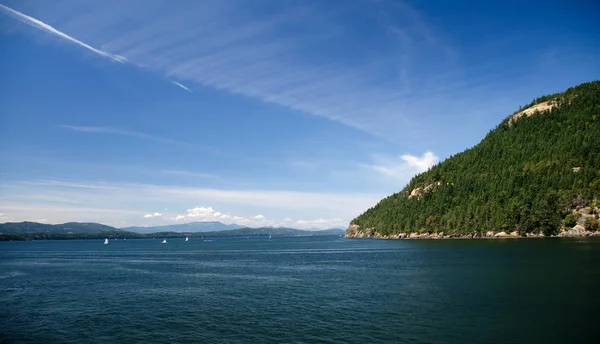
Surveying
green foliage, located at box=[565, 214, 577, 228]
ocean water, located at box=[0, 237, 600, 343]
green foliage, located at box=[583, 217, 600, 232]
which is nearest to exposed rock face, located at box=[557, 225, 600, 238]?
green foliage, located at box=[565, 214, 577, 228]

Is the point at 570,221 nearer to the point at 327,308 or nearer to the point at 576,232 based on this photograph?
the point at 576,232

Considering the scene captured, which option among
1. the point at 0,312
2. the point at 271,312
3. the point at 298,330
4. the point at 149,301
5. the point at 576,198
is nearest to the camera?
the point at 298,330

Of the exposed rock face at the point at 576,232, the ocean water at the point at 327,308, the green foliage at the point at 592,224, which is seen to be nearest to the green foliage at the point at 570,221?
the exposed rock face at the point at 576,232

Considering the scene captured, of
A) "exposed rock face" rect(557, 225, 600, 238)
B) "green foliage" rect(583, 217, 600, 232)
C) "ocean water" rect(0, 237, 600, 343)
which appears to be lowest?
"ocean water" rect(0, 237, 600, 343)

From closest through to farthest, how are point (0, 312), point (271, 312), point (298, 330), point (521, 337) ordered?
point (521, 337) → point (298, 330) → point (271, 312) → point (0, 312)

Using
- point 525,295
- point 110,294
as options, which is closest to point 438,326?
point 525,295

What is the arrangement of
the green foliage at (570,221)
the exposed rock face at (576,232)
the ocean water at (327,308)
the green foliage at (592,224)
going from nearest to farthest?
the ocean water at (327,308)
the green foliage at (592,224)
the exposed rock face at (576,232)
the green foliage at (570,221)

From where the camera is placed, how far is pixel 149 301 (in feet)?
176

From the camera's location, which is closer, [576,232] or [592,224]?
[592,224]

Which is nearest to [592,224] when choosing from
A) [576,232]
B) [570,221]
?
[576,232]

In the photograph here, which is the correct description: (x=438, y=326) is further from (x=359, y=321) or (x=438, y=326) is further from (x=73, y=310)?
(x=73, y=310)

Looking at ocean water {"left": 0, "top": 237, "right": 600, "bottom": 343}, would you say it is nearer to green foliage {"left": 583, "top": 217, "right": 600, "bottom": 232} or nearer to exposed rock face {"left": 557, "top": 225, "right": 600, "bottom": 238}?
green foliage {"left": 583, "top": 217, "right": 600, "bottom": 232}

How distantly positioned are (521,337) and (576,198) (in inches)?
6749

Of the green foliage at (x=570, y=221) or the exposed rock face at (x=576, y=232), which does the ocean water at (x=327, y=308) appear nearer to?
the exposed rock face at (x=576, y=232)
